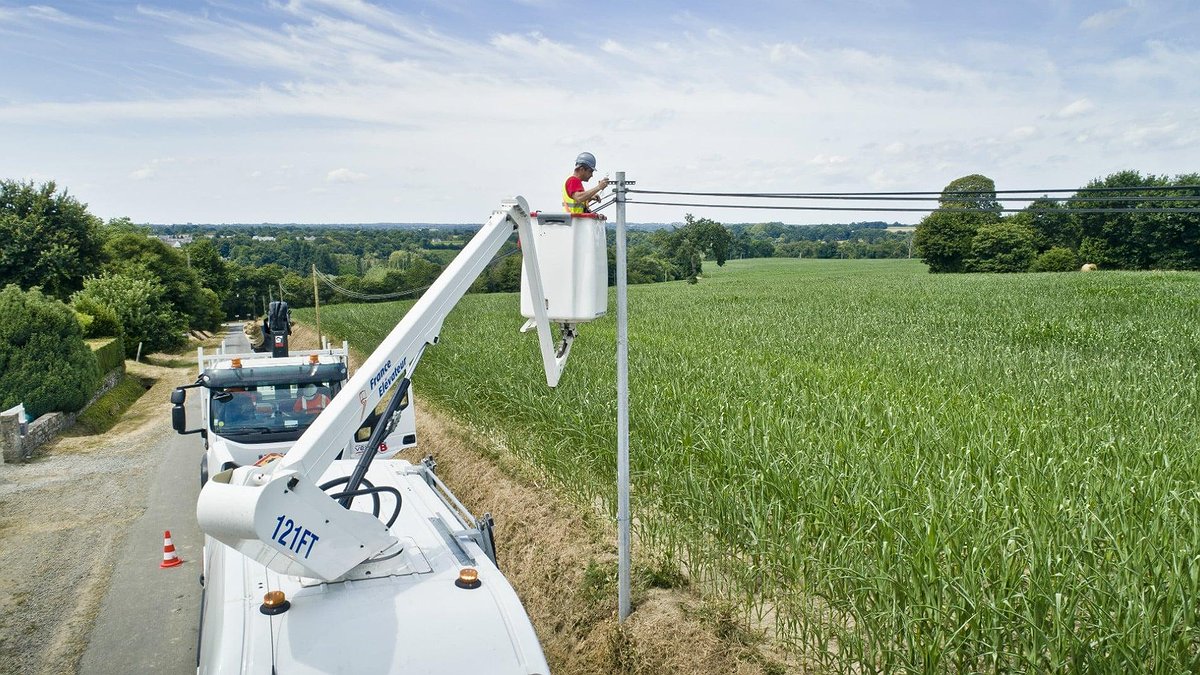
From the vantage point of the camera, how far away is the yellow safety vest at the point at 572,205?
5.75 m

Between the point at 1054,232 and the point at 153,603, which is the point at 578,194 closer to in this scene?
the point at 153,603

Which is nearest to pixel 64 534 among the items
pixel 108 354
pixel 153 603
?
pixel 153 603

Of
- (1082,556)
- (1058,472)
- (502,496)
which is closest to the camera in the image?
(1082,556)

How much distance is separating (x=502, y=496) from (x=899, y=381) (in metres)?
5.24

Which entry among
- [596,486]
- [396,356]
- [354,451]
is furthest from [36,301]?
[396,356]

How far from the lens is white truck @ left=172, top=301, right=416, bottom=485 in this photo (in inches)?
370

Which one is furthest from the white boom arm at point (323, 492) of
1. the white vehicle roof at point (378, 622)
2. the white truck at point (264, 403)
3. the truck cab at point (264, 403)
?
the white truck at point (264, 403)

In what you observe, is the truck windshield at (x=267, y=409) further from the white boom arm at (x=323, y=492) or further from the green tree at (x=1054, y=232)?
the green tree at (x=1054, y=232)

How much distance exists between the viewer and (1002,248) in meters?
66.2

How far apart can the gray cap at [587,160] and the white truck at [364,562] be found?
57cm

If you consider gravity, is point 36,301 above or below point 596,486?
above

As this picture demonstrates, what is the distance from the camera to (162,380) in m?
29.9

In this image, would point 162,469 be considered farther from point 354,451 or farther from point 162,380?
point 162,380

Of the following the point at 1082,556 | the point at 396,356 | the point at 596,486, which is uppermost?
the point at 396,356
